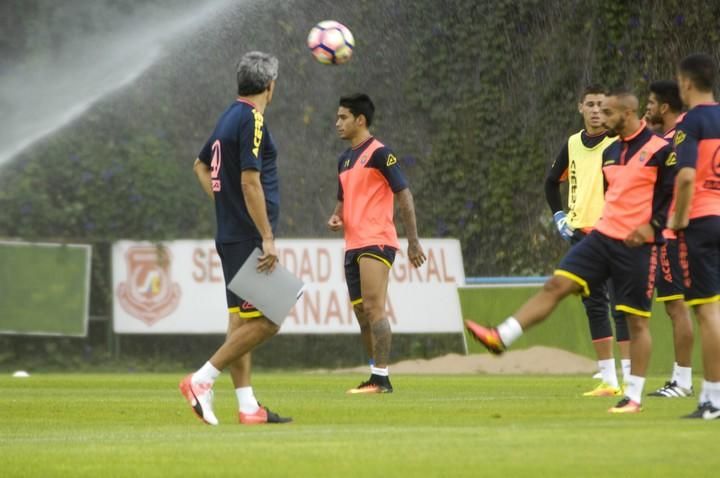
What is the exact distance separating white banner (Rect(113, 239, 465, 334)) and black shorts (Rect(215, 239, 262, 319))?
1103 cm

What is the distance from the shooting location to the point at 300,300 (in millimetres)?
20953

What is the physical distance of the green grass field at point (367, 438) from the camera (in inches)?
277

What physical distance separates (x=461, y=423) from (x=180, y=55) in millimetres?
13878

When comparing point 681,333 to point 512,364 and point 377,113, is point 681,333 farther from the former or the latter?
point 377,113

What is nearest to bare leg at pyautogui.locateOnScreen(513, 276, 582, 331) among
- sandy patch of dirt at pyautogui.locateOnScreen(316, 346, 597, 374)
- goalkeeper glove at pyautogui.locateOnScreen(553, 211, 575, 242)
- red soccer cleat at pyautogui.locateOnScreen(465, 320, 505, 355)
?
red soccer cleat at pyautogui.locateOnScreen(465, 320, 505, 355)

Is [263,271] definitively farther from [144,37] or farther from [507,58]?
[507,58]

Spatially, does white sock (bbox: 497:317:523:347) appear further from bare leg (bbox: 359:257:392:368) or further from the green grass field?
bare leg (bbox: 359:257:392:368)

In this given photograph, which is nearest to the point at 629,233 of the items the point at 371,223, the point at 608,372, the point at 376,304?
the point at 608,372

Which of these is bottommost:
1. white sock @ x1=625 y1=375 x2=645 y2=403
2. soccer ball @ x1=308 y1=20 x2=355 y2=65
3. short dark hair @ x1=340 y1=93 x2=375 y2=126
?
white sock @ x1=625 y1=375 x2=645 y2=403

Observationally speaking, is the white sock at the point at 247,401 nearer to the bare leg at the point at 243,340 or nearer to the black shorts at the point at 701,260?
the bare leg at the point at 243,340

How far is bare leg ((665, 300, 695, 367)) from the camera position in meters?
12.8

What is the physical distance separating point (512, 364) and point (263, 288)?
1070 cm

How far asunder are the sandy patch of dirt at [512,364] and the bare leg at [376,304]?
6.40 metres

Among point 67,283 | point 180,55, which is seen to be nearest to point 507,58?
point 180,55
